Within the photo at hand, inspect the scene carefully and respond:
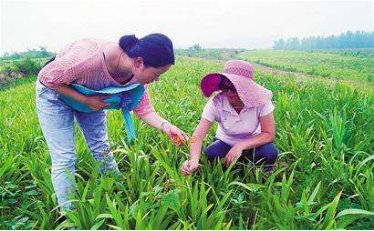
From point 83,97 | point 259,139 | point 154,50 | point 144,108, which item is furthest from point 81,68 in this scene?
point 259,139

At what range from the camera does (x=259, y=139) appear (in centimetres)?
312

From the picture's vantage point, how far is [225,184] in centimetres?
287

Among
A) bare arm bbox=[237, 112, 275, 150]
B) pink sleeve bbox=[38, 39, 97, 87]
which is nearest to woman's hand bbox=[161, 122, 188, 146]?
bare arm bbox=[237, 112, 275, 150]

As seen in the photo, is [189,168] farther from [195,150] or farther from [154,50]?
[154,50]

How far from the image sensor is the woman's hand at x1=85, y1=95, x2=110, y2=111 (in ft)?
8.73

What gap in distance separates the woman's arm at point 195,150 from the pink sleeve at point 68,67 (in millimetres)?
792

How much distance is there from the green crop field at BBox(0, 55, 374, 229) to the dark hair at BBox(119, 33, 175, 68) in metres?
0.65

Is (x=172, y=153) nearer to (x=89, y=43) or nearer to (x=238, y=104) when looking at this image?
(x=238, y=104)

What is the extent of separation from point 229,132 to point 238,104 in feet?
0.72

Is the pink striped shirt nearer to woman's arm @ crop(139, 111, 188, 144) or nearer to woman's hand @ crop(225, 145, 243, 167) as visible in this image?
woman's arm @ crop(139, 111, 188, 144)

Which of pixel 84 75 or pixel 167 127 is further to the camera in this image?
pixel 167 127

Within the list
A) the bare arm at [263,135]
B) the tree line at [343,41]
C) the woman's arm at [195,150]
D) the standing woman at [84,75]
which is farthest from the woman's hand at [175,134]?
the tree line at [343,41]

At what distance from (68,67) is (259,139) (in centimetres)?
129

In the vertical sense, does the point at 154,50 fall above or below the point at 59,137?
above
